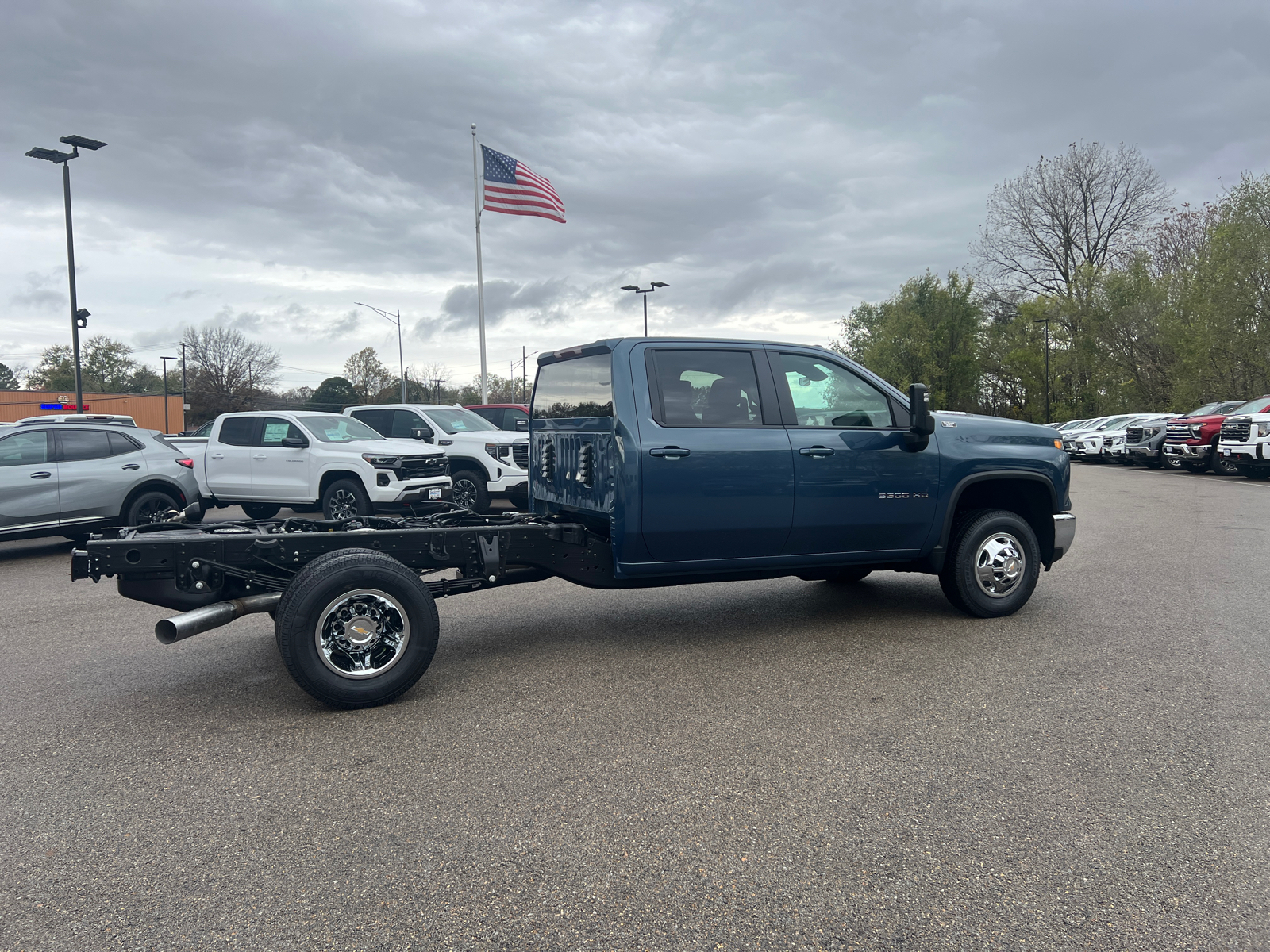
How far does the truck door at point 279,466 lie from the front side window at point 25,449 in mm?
2781

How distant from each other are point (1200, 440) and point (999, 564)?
19969 mm

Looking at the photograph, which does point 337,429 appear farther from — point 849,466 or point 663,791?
point 663,791

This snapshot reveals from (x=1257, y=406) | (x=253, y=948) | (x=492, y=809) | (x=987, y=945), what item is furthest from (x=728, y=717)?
(x=1257, y=406)

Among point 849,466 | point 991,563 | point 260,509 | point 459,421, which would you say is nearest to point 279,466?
point 260,509

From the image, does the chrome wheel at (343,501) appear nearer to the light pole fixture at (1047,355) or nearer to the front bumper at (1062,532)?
the front bumper at (1062,532)

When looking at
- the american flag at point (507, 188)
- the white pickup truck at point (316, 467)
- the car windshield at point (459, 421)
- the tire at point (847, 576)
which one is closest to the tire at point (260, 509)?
the white pickup truck at point (316, 467)

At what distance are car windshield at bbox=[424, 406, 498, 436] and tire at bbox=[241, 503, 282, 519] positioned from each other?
2.85 metres

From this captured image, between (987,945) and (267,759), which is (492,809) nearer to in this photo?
(267,759)

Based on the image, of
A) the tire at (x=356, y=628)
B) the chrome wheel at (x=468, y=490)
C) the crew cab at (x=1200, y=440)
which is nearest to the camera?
the tire at (x=356, y=628)

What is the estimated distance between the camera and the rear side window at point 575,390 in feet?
18.8

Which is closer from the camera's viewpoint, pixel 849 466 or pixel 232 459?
pixel 849 466

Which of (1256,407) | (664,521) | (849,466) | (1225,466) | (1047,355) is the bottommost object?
(1225,466)

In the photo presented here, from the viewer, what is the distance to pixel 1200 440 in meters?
22.5

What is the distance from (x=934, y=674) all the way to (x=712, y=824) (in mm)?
2361
